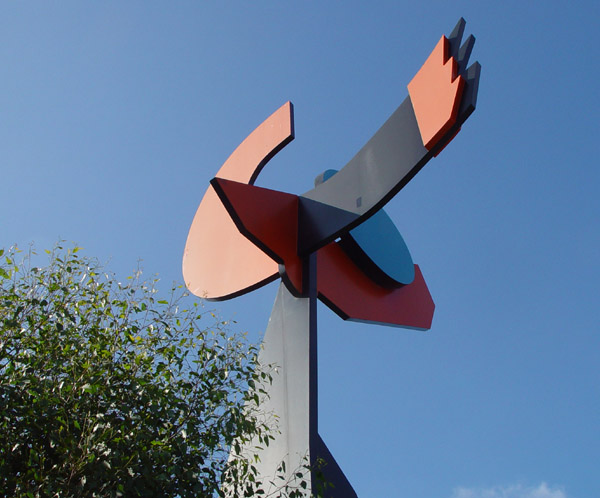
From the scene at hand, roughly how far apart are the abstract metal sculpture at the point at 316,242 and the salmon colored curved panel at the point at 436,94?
0.01 metres

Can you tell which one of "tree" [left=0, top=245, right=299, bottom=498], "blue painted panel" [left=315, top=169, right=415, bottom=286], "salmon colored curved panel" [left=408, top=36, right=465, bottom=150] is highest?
"blue painted panel" [left=315, top=169, right=415, bottom=286]

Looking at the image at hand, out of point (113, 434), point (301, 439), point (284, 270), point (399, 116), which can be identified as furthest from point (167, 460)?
point (399, 116)

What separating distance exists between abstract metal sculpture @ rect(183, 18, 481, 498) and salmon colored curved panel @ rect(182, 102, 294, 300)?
19 mm

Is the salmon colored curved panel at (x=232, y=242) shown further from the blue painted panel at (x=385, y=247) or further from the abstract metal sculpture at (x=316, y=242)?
the blue painted panel at (x=385, y=247)

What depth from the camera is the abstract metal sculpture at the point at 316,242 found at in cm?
724

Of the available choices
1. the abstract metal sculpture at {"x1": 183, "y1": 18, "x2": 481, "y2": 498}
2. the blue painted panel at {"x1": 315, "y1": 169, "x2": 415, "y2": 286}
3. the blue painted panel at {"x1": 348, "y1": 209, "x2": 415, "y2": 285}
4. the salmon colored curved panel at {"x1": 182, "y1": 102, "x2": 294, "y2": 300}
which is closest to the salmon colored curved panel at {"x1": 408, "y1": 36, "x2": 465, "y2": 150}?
the abstract metal sculpture at {"x1": 183, "y1": 18, "x2": 481, "y2": 498}

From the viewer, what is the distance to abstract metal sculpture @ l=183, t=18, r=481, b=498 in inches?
285

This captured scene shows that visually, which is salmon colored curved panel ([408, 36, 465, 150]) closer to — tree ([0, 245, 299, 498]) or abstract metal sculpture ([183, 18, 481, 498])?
abstract metal sculpture ([183, 18, 481, 498])

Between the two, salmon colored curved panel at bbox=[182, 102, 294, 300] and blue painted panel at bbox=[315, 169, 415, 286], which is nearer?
salmon colored curved panel at bbox=[182, 102, 294, 300]

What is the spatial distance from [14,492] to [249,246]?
597 centimetres

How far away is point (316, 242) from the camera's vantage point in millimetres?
8734

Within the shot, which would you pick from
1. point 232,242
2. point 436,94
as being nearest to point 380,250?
point 232,242

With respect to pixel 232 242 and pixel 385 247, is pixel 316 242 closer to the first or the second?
pixel 232 242

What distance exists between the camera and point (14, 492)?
4.64 m
